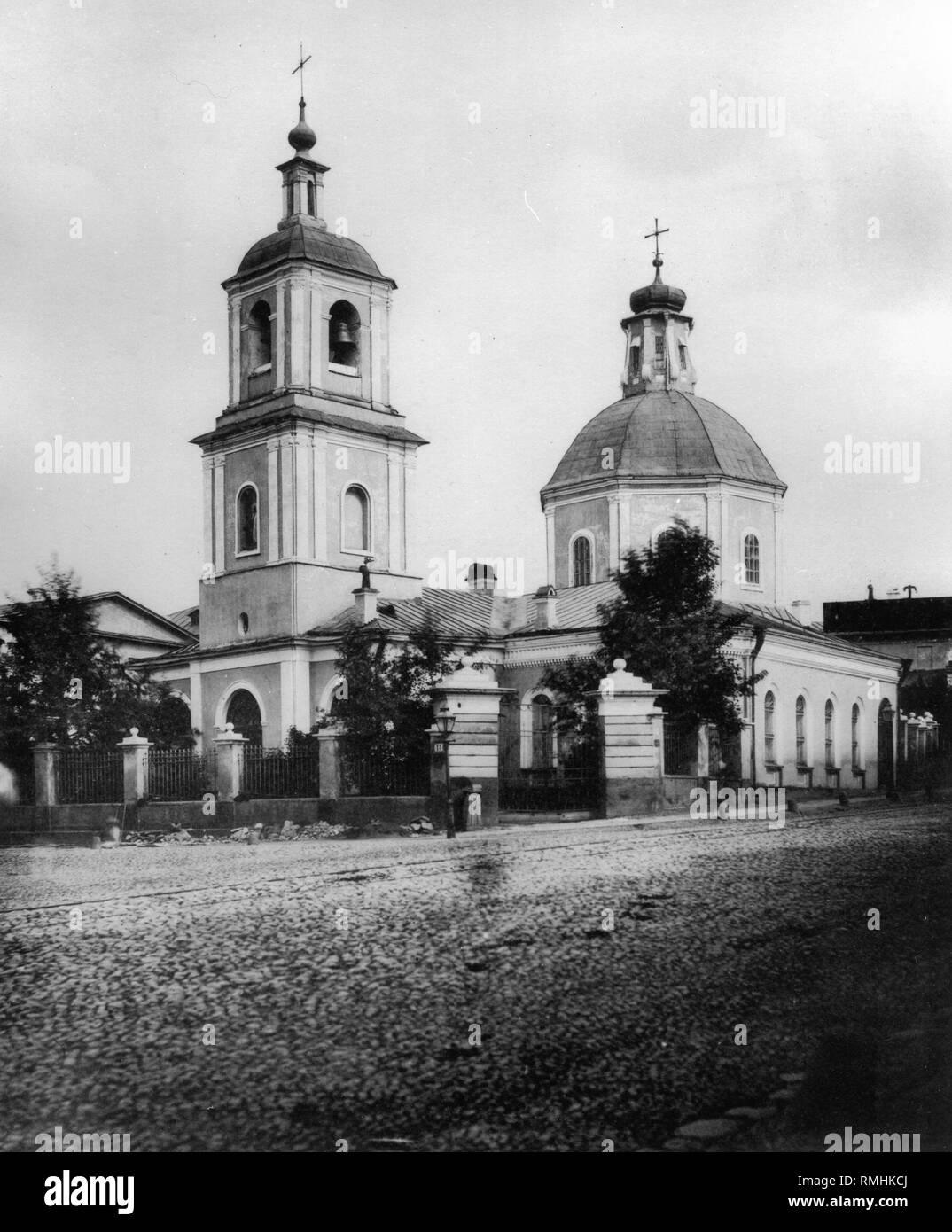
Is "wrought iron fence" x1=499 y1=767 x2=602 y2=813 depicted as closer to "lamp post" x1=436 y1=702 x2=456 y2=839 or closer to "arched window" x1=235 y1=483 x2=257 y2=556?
"lamp post" x1=436 y1=702 x2=456 y2=839

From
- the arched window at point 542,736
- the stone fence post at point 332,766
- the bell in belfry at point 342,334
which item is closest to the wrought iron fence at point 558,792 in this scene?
the arched window at point 542,736

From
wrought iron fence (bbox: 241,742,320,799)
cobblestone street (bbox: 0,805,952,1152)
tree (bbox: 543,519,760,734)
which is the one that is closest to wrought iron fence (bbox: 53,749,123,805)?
wrought iron fence (bbox: 241,742,320,799)

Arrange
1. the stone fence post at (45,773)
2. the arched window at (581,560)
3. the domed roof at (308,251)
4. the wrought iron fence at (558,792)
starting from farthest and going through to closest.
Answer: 1. the arched window at (581,560)
2. the wrought iron fence at (558,792)
3. the stone fence post at (45,773)
4. the domed roof at (308,251)

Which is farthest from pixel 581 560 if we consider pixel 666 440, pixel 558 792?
pixel 558 792

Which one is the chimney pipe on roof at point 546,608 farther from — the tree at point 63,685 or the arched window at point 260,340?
the tree at point 63,685

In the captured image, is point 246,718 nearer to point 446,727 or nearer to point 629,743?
point 446,727

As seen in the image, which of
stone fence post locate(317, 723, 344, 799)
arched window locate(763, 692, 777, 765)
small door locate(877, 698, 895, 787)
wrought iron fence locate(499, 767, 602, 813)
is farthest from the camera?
arched window locate(763, 692, 777, 765)
